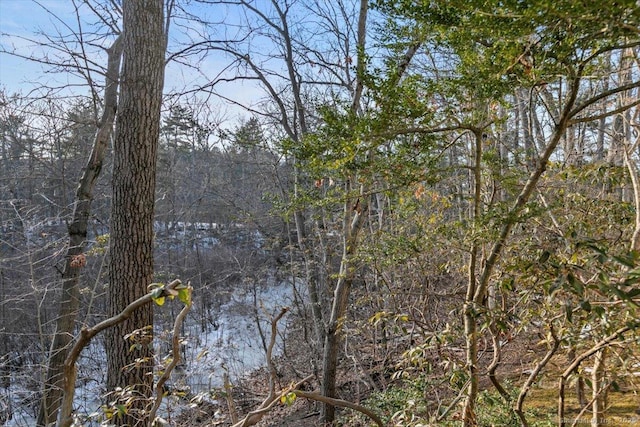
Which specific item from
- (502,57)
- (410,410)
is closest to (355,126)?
(502,57)

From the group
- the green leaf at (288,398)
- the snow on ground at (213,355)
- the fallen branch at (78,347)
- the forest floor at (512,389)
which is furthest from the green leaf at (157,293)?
the snow on ground at (213,355)

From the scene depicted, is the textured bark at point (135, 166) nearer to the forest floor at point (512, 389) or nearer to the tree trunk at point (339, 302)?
the forest floor at point (512, 389)

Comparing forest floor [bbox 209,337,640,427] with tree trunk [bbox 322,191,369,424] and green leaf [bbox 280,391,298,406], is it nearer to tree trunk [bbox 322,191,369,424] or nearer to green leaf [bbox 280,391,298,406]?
green leaf [bbox 280,391,298,406]

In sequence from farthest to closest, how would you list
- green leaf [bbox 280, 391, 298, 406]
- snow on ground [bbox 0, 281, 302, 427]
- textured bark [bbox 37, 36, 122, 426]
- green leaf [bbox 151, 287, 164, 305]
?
snow on ground [bbox 0, 281, 302, 427], textured bark [bbox 37, 36, 122, 426], green leaf [bbox 280, 391, 298, 406], green leaf [bbox 151, 287, 164, 305]

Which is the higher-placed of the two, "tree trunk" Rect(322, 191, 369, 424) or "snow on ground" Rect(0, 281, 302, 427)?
"tree trunk" Rect(322, 191, 369, 424)

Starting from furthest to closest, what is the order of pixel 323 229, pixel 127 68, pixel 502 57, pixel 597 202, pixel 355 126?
pixel 323 229 < pixel 127 68 < pixel 597 202 < pixel 355 126 < pixel 502 57

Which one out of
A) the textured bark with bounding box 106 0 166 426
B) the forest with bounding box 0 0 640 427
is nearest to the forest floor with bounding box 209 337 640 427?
the forest with bounding box 0 0 640 427

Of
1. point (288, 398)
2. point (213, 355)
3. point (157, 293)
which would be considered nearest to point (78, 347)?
point (157, 293)

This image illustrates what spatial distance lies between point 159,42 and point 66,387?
11.5 feet

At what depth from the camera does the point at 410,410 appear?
2145 mm

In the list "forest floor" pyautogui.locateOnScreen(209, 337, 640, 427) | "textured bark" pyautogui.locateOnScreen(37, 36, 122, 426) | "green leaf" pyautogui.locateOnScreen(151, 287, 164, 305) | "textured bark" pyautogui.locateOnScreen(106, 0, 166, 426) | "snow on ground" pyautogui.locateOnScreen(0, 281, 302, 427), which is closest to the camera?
"green leaf" pyautogui.locateOnScreen(151, 287, 164, 305)

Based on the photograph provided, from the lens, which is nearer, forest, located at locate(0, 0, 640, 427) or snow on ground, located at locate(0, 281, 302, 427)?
forest, located at locate(0, 0, 640, 427)

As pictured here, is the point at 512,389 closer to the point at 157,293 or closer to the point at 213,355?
the point at 157,293

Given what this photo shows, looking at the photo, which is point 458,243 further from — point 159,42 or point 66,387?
point 159,42
